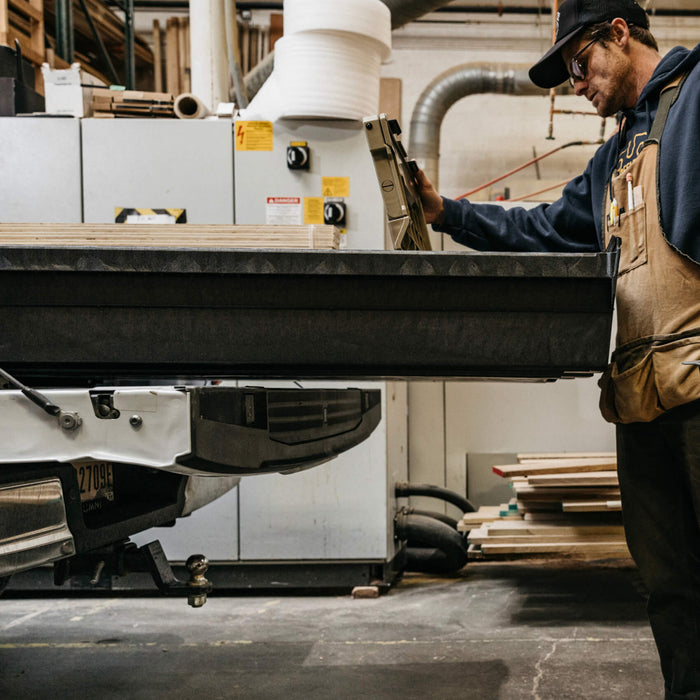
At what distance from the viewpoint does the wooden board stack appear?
338 centimetres

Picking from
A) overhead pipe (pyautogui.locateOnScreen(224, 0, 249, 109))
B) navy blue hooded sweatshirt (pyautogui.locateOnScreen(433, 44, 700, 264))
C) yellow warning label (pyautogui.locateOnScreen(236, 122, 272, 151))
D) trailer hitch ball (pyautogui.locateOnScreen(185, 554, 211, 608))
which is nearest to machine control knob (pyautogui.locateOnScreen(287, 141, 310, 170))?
yellow warning label (pyautogui.locateOnScreen(236, 122, 272, 151))

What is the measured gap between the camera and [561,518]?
352 centimetres

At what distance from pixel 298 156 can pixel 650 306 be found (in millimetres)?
2082

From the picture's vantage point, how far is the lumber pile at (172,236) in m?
1.38

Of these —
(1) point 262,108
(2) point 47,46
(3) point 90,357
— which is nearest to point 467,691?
(3) point 90,357

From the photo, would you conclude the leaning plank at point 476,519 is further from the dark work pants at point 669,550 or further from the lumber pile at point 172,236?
the lumber pile at point 172,236

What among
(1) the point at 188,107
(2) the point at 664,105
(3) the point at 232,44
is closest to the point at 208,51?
(3) the point at 232,44

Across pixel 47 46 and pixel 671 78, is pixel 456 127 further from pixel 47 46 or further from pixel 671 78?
pixel 671 78

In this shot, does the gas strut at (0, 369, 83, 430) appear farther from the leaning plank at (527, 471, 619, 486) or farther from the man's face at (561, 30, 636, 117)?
the leaning plank at (527, 471, 619, 486)

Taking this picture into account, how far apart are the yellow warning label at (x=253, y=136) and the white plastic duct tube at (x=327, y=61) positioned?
0.05 metres

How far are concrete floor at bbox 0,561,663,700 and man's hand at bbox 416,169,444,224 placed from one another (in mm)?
1363

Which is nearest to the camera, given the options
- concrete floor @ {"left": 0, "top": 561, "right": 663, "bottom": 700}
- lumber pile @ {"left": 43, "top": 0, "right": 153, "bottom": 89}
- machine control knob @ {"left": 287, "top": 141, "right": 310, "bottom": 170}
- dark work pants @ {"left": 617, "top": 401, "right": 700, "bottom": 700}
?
dark work pants @ {"left": 617, "top": 401, "right": 700, "bottom": 700}

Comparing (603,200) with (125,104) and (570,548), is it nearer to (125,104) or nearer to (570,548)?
(570,548)

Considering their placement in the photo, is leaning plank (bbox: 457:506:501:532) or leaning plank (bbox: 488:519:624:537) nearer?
leaning plank (bbox: 488:519:624:537)
